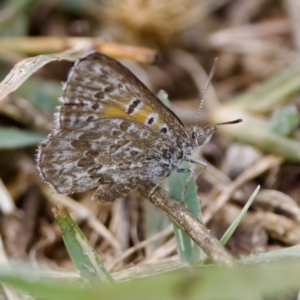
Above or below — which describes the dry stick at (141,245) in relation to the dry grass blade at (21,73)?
below

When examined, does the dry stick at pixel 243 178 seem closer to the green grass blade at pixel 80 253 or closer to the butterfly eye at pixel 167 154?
the butterfly eye at pixel 167 154

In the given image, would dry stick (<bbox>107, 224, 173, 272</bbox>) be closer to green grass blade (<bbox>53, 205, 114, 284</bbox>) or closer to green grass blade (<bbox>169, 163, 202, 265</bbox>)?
green grass blade (<bbox>169, 163, 202, 265</bbox>)

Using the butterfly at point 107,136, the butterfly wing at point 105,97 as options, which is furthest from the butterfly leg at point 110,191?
the butterfly wing at point 105,97

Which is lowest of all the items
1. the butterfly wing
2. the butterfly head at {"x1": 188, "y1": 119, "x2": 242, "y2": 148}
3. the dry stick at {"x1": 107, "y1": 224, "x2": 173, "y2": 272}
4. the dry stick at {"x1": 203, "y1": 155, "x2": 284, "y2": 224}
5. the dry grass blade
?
the dry stick at {"x1": 107, "y1": 224, "x2": 173, "y2": 272}

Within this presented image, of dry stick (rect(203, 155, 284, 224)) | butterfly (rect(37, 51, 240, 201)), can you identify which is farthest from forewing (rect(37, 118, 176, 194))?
dry stick (rect(203, 155, 284, 224))

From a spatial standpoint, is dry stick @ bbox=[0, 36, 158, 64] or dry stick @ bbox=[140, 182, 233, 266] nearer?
dry stick @ bbox=[140, 182, 233, 266]

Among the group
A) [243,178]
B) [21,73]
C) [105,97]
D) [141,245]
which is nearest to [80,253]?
[141,245]

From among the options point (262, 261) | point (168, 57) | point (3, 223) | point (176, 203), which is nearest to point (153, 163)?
point (176, 203)
